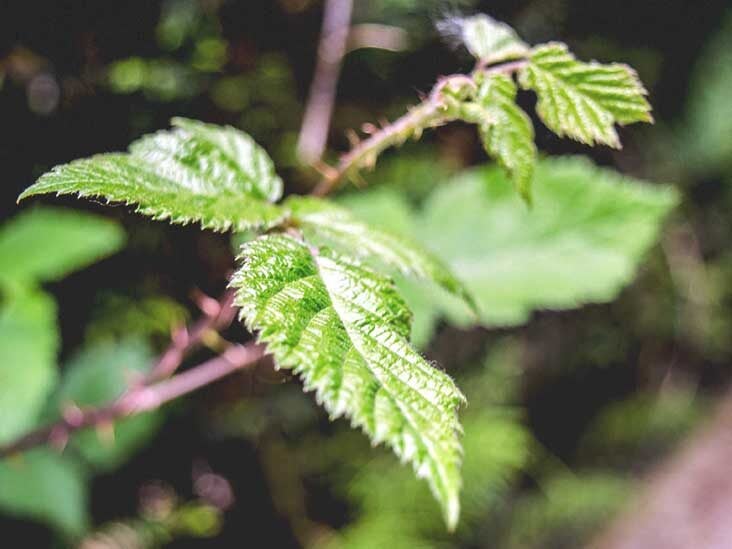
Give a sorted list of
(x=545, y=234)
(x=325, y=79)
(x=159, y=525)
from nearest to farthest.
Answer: (x=545, y=234), (x=159, y=525), (x=325, y=79)

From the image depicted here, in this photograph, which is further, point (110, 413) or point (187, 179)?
point (110, 413)

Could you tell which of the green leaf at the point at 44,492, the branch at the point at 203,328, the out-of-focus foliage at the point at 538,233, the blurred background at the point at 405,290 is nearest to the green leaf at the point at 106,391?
the blurred background at the point at 405,290

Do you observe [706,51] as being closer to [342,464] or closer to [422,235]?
[422,235]

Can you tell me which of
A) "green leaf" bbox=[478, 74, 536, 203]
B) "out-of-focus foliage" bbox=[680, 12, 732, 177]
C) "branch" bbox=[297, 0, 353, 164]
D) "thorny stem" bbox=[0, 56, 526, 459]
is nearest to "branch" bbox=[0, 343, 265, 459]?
"thorny stem" bbox=[0, 56, 526, 459]

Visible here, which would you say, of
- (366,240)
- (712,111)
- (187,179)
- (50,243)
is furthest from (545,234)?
(712,111)

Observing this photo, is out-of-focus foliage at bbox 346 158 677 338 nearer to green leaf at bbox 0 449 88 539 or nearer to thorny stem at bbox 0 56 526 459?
thorny stem at bbox 0 56 526 459

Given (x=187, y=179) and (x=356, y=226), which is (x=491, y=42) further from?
(x=187, y=179)

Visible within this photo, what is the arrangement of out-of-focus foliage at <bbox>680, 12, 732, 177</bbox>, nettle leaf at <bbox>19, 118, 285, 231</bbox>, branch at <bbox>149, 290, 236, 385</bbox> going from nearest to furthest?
nettle leaf at <bbox>19, 118, 285, 231</bbox>
branch at <bbox>149, 290, 236, 385</bbox>
out-of-focus foliage at <bbox>680, 12, 732, 177</bbox>
